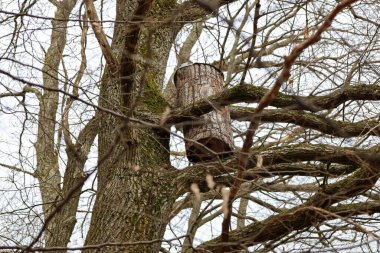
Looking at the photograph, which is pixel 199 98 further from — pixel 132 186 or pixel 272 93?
pixel 272 93

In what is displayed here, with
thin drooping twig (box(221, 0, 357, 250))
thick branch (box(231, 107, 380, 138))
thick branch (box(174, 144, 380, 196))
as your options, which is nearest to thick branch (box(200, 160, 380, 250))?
thick branch (box(174, 144, 380, 196))

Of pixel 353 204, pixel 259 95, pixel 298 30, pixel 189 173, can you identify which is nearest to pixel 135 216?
pixel 189 173

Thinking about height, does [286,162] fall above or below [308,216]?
above

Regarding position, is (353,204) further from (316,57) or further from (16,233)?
(16,233)

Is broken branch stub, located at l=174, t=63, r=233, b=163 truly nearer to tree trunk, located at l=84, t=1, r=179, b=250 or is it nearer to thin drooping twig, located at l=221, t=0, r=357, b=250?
Result: tree trunk, located at l=84, t=1, r=179, b=250

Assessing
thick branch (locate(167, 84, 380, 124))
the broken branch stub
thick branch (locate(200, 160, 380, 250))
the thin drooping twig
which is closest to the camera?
the thin drooping twig

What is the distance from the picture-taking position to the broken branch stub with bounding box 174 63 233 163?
3.89 m

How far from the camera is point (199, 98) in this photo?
416 centimetres

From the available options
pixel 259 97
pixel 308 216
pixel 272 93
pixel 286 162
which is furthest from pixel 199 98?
pixel 272 93

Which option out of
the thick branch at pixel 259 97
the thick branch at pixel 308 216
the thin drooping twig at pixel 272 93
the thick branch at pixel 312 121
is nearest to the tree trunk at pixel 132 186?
the thick branch at pixel 259 97

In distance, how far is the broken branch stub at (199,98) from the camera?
12.8 ft

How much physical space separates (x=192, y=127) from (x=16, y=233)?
1979mm

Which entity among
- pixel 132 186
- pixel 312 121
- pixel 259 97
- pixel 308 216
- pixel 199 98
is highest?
pixel 199 98

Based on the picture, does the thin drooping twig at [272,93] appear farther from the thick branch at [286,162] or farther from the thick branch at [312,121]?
the thick branch at [312,121]
